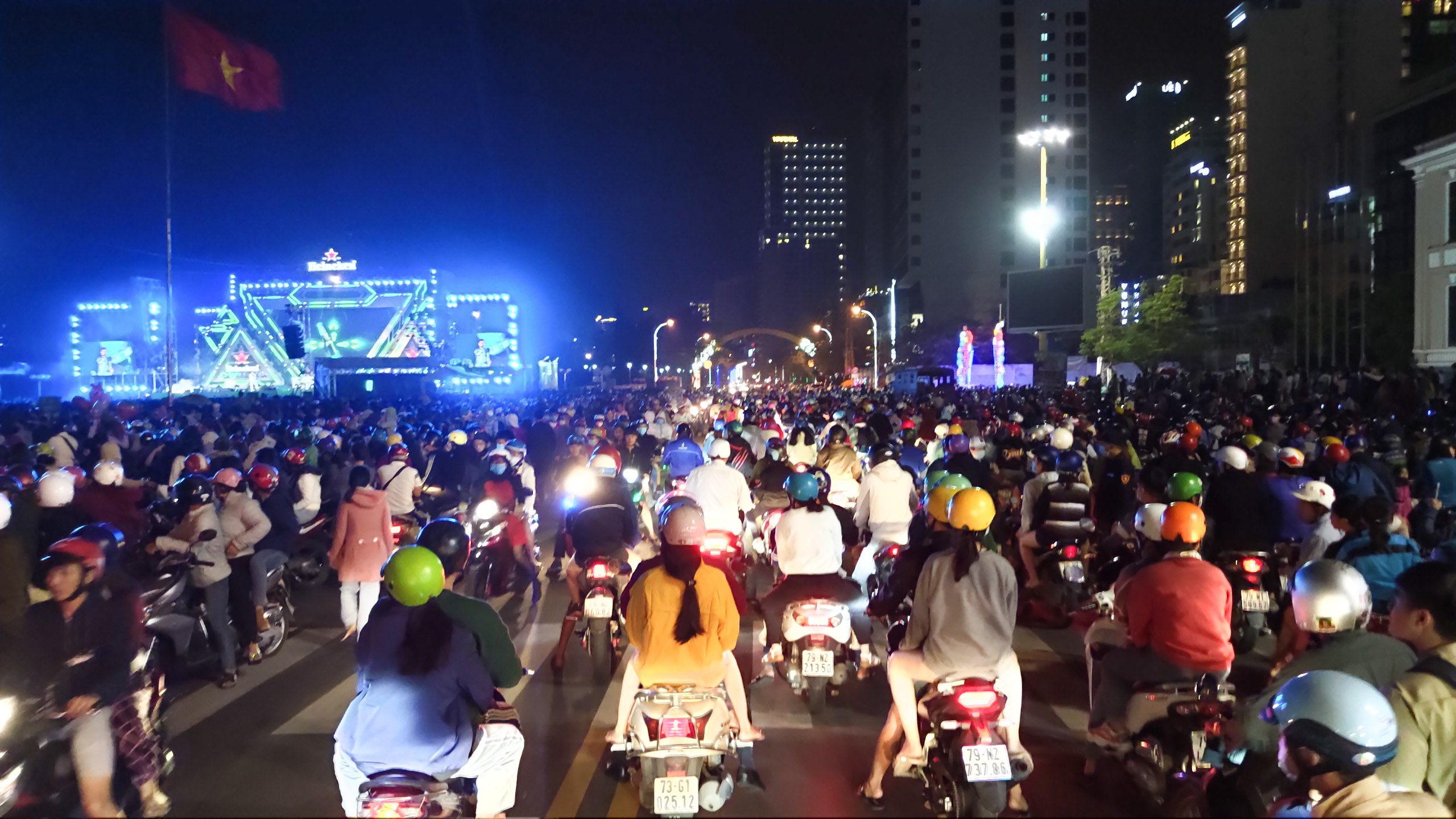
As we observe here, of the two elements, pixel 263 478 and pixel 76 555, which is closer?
pixel 76 555

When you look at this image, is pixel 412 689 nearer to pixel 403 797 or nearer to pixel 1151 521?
pixel 403 797

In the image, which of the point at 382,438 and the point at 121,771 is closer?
the point at 121,771

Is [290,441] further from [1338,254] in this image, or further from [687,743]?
[1338,254]

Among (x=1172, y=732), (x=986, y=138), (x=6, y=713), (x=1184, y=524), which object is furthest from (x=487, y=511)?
(x=986, y=138)

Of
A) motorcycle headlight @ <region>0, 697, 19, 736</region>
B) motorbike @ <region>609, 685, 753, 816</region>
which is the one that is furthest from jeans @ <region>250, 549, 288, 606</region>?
motorbike @ <region>609, 685, 753, 816</region>

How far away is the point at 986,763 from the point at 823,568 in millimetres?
2884

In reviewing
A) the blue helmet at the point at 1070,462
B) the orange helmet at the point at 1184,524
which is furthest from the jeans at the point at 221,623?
the blue helmet at the point at 1070,462

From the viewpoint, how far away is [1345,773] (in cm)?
306

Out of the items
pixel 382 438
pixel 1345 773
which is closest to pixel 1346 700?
pixel 1345 773

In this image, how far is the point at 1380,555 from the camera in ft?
20.9

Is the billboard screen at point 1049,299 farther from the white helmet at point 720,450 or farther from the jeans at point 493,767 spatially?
the jeans at point 493,767

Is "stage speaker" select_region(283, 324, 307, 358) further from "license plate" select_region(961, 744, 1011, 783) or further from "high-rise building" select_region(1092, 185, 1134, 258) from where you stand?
"high-rise building" select_region(1092, 185, 1134, 258)

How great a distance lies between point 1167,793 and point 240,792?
501 centimetres

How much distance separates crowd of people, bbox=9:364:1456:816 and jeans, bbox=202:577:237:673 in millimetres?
17
